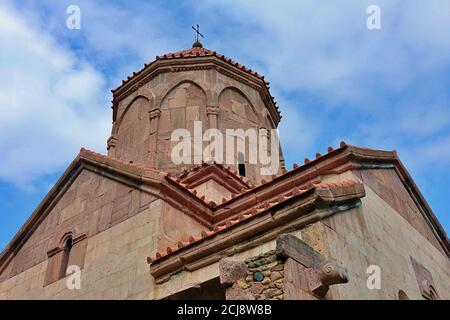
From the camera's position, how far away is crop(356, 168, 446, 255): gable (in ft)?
25.2

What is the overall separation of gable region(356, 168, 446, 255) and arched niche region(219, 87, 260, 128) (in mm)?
3973

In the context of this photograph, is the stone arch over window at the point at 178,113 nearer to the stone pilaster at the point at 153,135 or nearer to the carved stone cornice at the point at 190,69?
the stone pilaster at the point at 153,135

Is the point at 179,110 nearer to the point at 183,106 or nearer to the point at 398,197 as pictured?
the point at 183,106

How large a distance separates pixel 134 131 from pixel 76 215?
128 inches

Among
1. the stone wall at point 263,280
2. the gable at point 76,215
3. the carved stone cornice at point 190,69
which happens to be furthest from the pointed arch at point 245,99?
the stone wall at point 263,280

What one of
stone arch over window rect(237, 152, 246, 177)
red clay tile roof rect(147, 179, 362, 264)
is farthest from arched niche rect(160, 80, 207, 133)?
red clay tile roof rect(147, 179, 362, 264)

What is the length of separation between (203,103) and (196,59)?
52.2 inches

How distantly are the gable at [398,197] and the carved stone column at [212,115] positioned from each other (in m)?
3.90

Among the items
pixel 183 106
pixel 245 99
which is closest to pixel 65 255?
pixel 183 106

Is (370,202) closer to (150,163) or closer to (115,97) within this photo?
(150,163)

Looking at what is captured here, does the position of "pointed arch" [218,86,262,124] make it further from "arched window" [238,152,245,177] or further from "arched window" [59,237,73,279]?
"arched window" [59,237,73,279]

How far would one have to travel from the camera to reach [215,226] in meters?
8.30

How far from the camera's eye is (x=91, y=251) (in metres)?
7.88
